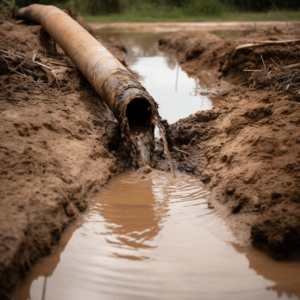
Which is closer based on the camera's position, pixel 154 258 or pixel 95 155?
pixel 154 258

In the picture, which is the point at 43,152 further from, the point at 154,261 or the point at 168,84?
the point at 168,84

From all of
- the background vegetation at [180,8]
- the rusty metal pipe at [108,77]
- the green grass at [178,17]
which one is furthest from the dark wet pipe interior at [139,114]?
the background vegetation at [180,8]

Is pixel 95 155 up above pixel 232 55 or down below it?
below

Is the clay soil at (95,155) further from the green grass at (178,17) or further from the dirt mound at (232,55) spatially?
the green grass at (178,17)

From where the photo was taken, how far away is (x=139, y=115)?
417cm

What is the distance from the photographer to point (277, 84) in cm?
456

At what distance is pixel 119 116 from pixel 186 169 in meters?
1.05

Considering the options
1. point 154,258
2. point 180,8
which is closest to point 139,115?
point 154,258

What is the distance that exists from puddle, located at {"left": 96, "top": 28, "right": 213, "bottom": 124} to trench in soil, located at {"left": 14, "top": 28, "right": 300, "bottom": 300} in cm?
231

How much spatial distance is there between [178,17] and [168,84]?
1609cm

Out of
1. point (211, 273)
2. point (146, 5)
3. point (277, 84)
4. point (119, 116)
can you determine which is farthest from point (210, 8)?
point (211, 273)

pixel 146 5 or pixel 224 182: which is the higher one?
pixel 146 5

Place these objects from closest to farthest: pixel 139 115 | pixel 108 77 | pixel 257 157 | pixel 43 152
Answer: pixel 43 152
pixel 257 157
pixel 108 77
pixel 139 115

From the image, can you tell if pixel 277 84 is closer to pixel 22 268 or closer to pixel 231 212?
pixel 231 212
